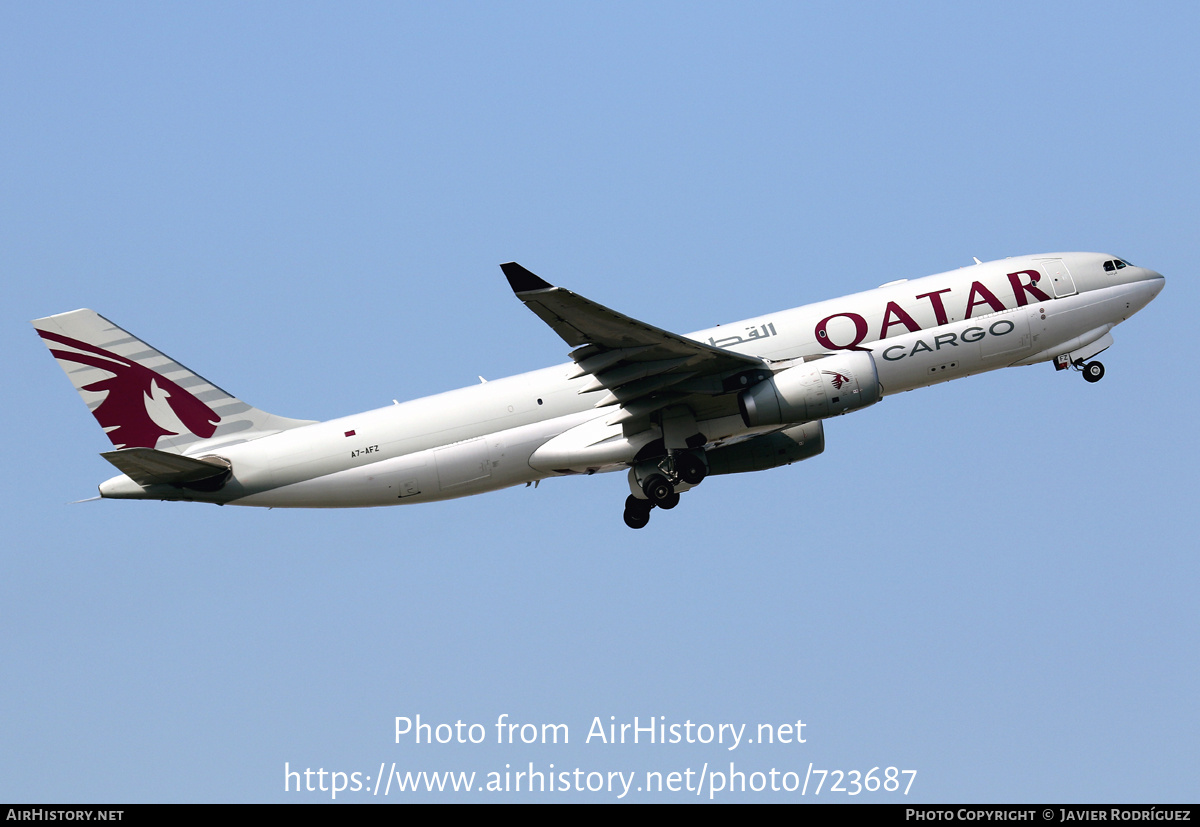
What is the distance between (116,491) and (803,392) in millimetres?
18679

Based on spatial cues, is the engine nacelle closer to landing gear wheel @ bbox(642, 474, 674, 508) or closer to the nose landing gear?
landing gear wheel @ bbox(642, 474, 674, 508)

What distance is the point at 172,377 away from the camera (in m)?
37.6

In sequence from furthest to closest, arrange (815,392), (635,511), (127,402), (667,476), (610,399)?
(635,511) < (127,402) < (667,476) < (610,399) < (815,392)

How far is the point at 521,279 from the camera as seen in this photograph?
98.7 feet

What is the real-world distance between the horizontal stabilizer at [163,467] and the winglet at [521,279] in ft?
35.2

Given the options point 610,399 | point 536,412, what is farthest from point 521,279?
point 536,412

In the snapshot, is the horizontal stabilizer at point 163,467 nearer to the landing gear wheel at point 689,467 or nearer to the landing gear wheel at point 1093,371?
the landing gear wheel at point 689,467

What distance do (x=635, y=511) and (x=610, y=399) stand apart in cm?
496

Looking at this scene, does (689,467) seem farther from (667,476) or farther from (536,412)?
(536,412)

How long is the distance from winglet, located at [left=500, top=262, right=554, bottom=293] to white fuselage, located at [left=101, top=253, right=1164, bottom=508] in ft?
21.0

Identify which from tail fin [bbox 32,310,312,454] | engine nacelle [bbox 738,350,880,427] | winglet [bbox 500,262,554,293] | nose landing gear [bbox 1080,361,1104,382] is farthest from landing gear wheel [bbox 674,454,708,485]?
nose landing gear [bbox 1080,361,1104,382]
